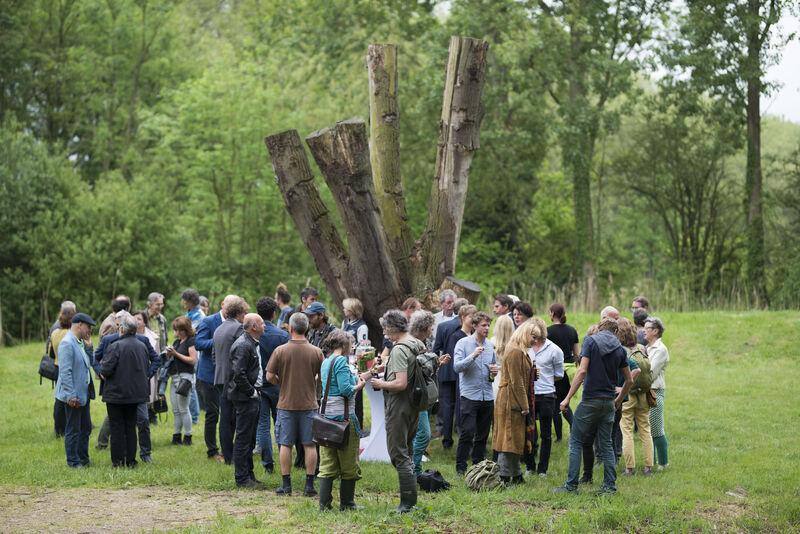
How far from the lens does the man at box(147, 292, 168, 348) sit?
32.4 feet

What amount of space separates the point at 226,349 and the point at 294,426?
4.00 ft

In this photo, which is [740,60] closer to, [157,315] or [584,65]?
[584,65]

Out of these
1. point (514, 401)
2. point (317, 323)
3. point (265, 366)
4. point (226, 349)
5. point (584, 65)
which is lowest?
point (514, 401)

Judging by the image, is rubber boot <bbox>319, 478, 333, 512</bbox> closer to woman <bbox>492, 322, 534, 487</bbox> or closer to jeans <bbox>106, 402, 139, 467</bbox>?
woman <bbox>492, 322, 534, 487</bbox>

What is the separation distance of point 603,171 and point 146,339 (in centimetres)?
2283

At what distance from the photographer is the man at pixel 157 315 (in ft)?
32.4

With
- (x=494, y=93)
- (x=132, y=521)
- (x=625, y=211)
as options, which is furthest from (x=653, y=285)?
(x=132, y=521)

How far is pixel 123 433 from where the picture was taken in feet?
26.5

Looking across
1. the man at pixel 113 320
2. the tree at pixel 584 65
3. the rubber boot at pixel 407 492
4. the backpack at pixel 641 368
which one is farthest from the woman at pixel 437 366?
the tree at pixel 584 65

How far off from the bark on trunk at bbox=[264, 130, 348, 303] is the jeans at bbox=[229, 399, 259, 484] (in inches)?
119

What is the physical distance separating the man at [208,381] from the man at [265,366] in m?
0.70

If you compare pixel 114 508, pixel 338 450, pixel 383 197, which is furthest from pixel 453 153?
pixel 114 508

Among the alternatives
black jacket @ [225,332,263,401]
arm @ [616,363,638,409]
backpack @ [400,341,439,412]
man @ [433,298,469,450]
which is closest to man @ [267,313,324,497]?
black jacket @ [225,332,263,401]

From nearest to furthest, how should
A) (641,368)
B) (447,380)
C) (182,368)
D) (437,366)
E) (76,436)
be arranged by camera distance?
1. (437,366)
2. (641,368)
3. (76,436)
4. (447,380)
5. (182,368)
